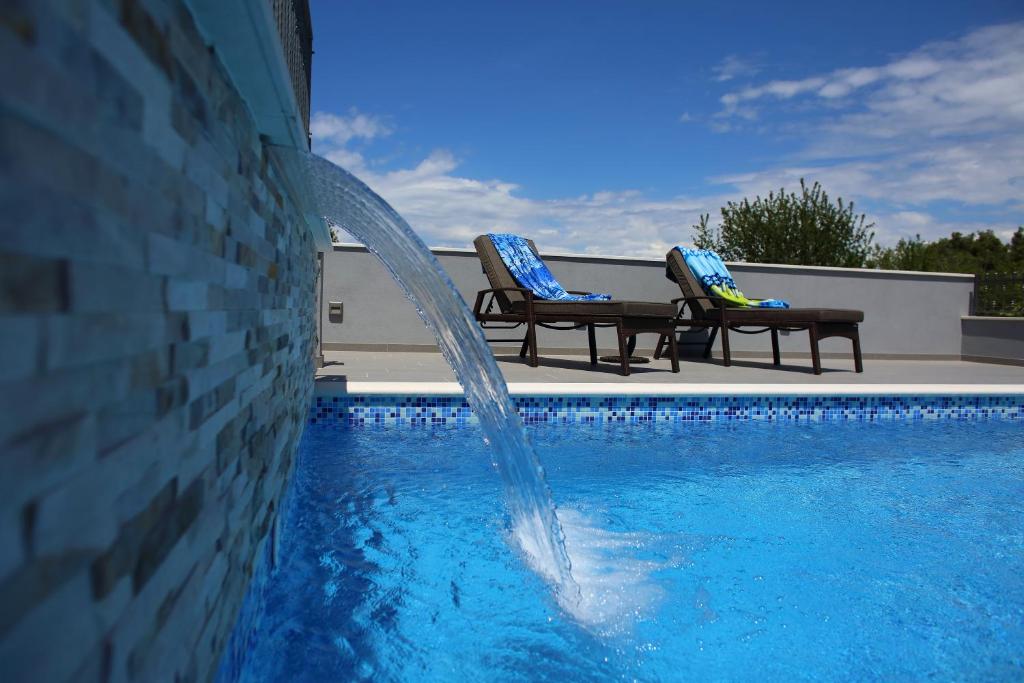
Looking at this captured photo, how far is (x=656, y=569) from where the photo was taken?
2.93 meters

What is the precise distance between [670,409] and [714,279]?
9.77 ft

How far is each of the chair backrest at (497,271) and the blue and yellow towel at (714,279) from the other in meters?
2.29

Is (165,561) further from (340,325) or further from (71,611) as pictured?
(340,325)

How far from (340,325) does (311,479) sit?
5.17 metres

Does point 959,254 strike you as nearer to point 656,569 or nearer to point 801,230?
point 801,230

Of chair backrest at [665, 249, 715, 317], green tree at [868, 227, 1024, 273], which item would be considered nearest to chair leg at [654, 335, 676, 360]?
chair backrest at [665, 249, 715, 317]

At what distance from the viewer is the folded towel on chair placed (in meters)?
7.58

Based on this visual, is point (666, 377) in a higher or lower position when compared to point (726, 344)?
lower

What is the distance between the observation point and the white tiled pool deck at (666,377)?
581 centimetres

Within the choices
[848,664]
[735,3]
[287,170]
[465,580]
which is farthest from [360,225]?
[735,3]

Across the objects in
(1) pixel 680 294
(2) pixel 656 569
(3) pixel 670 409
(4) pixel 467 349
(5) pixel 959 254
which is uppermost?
(5) pixel 959 254

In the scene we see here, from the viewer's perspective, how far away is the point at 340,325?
902cm

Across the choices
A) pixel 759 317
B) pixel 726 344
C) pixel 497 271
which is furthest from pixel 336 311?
pixel 759 317

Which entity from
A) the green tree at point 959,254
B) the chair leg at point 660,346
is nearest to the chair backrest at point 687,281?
the chair leg at point 660,346
